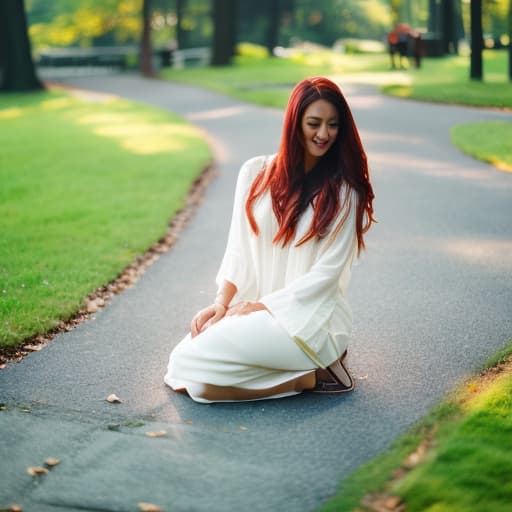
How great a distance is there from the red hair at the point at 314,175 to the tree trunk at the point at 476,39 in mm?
19793

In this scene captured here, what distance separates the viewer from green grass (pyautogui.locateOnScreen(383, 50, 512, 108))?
64.0 ft

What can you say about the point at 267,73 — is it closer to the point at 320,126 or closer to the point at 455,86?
the point at 455,86

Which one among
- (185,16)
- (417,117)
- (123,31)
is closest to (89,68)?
(123,31)

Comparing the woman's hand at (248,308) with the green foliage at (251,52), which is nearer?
the woman's hand at (248,308)

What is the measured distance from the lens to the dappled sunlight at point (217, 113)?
20.3 metres

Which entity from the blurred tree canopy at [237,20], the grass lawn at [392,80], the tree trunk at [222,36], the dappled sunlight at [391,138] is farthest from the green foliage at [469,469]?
the blurred tree canopy at [237,20]

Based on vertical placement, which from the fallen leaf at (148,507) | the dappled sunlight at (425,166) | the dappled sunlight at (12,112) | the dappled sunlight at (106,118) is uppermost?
the dappled sunlight at (12,112)

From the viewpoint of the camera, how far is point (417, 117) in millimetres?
17703

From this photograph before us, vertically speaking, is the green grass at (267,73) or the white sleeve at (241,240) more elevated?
the green grass at (267,73)

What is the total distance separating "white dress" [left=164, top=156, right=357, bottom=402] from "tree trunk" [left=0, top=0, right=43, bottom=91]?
2747cm

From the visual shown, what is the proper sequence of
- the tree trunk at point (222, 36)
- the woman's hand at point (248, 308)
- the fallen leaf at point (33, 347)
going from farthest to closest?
the tree trunk at point (222, 36)
the fallen leaf at point (33, 347)
the woman's hand at point (248, 308)

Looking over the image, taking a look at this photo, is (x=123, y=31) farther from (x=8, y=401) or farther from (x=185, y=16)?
(x=8, y=401)

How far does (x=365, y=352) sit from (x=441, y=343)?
1.86ft

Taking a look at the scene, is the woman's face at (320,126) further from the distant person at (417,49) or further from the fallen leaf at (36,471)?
the distant person at (417,49)
